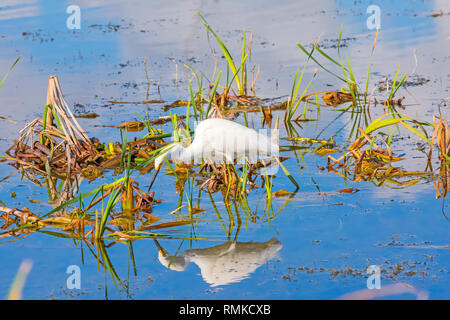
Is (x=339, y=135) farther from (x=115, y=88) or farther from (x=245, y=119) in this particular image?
(x=115, y=88)

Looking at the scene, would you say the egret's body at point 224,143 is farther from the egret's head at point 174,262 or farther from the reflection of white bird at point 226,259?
the egret's head at point 174,262

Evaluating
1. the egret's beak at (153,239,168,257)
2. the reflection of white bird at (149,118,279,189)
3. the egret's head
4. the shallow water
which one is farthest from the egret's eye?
the egret's head

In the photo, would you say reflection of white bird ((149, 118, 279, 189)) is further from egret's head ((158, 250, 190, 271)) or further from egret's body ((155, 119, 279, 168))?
egret's head ((158, 250, 190, 271))

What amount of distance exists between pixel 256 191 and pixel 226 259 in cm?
137

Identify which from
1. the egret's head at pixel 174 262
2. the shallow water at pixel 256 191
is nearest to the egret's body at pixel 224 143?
the shallow water at pixel 256 191

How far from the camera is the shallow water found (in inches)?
180

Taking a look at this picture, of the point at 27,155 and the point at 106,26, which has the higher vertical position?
the point at 106,26

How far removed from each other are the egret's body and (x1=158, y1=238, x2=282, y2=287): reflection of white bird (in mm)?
1058

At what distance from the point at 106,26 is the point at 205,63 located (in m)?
4.22

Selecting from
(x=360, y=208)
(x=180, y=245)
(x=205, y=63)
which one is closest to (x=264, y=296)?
(x=180, y=245)

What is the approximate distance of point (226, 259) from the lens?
487 centimetres

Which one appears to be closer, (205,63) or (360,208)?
(360,208)

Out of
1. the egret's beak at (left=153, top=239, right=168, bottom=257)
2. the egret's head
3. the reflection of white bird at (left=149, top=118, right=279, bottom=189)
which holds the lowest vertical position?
the egret's head

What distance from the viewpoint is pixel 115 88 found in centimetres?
1033
